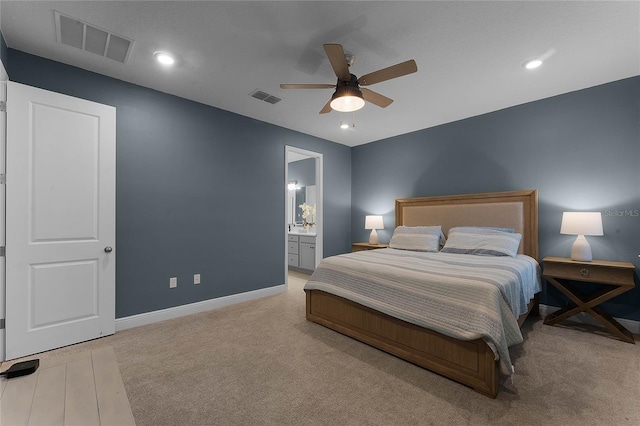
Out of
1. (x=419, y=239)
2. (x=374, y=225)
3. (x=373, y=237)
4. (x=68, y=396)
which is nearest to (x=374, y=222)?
(x=374, y=225)

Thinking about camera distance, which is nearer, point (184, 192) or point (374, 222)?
point (184, 192)

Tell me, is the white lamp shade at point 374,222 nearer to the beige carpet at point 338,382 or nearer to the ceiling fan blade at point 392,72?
the beige carpet at point 338,382

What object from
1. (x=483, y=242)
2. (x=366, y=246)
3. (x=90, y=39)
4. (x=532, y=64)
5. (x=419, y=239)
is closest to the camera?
(x=90, y=39)

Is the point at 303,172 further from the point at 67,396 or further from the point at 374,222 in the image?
the point at 67,396

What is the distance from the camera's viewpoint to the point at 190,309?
352 cm

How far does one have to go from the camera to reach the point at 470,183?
4207 millimetres

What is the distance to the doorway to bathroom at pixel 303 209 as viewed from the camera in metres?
5.12

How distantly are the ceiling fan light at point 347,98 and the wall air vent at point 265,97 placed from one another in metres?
1.22

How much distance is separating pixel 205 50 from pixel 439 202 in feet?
12.2

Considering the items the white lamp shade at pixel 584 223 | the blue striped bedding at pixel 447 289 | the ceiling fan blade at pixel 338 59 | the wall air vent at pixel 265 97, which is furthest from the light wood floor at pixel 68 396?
the white lamp shade at pixel 584 223

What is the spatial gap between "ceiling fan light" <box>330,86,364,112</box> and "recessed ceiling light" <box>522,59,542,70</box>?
1686mm

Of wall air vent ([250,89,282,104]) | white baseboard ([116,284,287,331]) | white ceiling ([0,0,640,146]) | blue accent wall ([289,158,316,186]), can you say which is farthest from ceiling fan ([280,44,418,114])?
blue accent wall ([289,158,316,186])

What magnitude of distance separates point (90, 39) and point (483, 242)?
175 inches

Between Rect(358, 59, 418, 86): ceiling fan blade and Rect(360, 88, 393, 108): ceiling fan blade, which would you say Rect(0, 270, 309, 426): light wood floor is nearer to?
Rect(358, 59, 418, 86): ceiling fan blade
